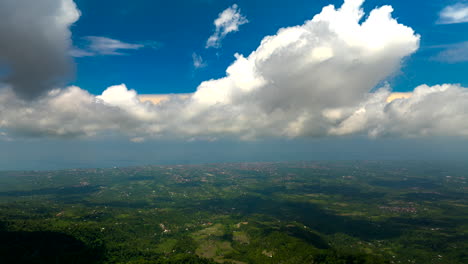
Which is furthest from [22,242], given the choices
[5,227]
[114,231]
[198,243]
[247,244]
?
[247,244]

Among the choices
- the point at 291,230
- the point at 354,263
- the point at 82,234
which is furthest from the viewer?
the point at 291,230

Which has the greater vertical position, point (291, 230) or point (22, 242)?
point (22, 242)

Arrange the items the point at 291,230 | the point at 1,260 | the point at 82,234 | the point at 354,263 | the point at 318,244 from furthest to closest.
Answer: the point at 291,230
the point at 318,244
the point at 82,234
the point at 354,263
the point at 1,260

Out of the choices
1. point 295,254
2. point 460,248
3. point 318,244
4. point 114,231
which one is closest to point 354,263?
point 295,254

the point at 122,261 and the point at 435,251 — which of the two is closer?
the point at 122,261

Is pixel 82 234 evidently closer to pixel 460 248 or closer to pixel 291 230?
pixel 291 230

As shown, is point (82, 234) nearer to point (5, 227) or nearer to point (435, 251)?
point (5, 227)


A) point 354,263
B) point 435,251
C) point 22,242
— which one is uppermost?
point 22,242

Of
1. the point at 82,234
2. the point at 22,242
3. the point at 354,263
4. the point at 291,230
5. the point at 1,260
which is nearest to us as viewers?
the point at 1,260

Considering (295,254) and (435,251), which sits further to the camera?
(435,251)
